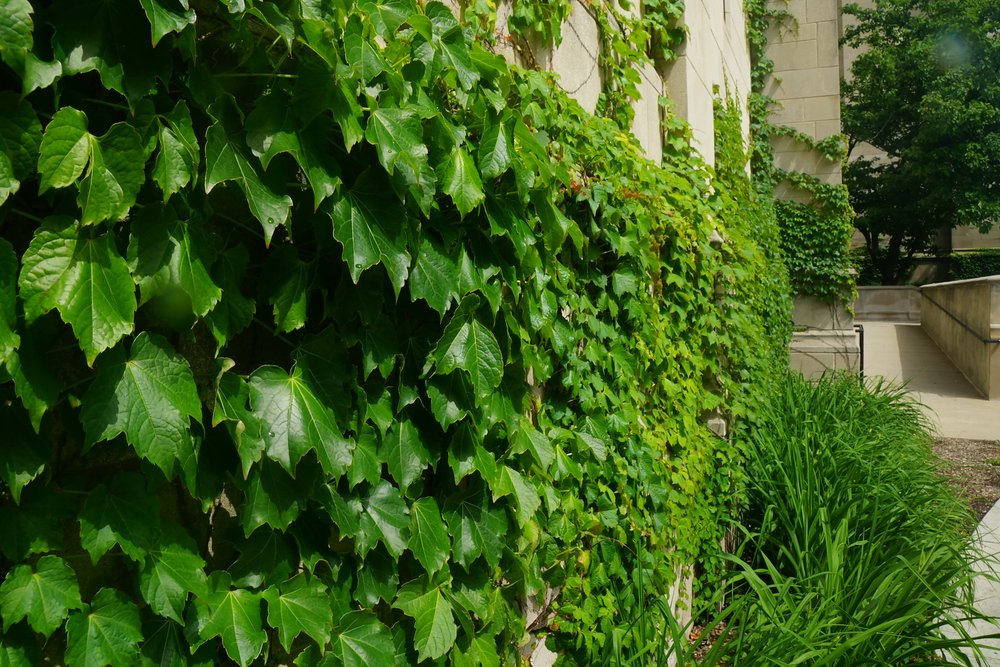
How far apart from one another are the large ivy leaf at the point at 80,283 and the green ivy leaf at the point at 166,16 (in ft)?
0.90

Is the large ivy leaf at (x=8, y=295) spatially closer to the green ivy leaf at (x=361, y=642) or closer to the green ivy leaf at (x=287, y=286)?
the green ivy leaf at (x=287, y=286)

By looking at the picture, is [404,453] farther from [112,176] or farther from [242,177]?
[112,176]

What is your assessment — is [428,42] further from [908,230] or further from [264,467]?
[908,230]

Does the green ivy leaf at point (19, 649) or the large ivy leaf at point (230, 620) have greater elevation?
the green ivy leaf at point (19, 649)

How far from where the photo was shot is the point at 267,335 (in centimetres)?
137

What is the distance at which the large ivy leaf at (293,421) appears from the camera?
113 centimetres

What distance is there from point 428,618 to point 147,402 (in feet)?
2.48

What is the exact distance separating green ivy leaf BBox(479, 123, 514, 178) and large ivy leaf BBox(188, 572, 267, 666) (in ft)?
3.05

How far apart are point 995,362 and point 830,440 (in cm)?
605

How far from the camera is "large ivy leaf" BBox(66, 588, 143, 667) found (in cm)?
96

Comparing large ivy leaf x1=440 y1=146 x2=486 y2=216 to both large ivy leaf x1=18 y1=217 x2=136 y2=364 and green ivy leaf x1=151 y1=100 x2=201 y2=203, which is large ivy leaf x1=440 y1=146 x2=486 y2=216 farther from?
large ivy leaf x1=18 y1=217 x2=136 y2=364

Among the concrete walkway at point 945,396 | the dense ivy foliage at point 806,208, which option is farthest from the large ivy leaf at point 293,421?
the dense ivy foliage at point 806,208

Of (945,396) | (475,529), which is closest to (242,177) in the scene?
(475,529)

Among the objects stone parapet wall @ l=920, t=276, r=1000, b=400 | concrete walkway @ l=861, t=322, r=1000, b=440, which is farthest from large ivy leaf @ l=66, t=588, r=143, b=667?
stone parapet wall @ l=920, t=276, r=1000, b=400
